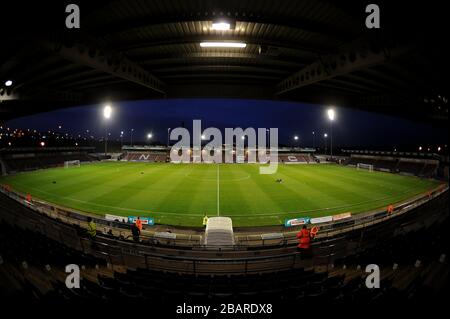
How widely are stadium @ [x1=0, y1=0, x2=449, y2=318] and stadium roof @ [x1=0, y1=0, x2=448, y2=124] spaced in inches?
3.9


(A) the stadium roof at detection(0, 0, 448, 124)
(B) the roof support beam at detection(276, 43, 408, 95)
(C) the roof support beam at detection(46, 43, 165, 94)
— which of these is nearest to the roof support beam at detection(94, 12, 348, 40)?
(A) the stadium roof at detection(0, 0, 448, 124)

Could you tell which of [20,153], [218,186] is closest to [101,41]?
[218,186]

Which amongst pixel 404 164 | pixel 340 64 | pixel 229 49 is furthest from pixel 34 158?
pixel 404 164

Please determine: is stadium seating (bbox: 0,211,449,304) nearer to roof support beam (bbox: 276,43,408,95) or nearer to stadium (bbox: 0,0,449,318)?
stadium (bbox: 0,0,449,318)

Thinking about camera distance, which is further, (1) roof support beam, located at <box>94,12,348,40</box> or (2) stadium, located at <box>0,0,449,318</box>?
(1) roof support beam, located at <box>94,12,348,40</box>

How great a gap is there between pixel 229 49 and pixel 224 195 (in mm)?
14952

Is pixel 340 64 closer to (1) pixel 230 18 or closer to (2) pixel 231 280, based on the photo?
(1) pixel 230 18

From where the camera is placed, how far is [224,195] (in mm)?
26375

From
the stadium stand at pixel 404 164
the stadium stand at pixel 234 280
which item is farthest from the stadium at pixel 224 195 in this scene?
the stadium stand at pixel 404 164

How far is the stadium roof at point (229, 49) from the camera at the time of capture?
10896 mm

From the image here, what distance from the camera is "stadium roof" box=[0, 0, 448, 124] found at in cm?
1090

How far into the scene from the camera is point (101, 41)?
605 inches

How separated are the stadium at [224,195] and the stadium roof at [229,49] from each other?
0.33 ft

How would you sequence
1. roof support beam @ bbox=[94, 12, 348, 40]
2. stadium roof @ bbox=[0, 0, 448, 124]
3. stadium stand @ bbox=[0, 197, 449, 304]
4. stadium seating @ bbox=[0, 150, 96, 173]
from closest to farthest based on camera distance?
stadium stand @ bbox=[0, 197, 449, 304] < stadium roof @ bbox=[0, 0, 448, 124] < roof support beam @ bbox=[94, 12, 348, 40] < stadium seating @ bbox=[0, 150, 96, 173]
